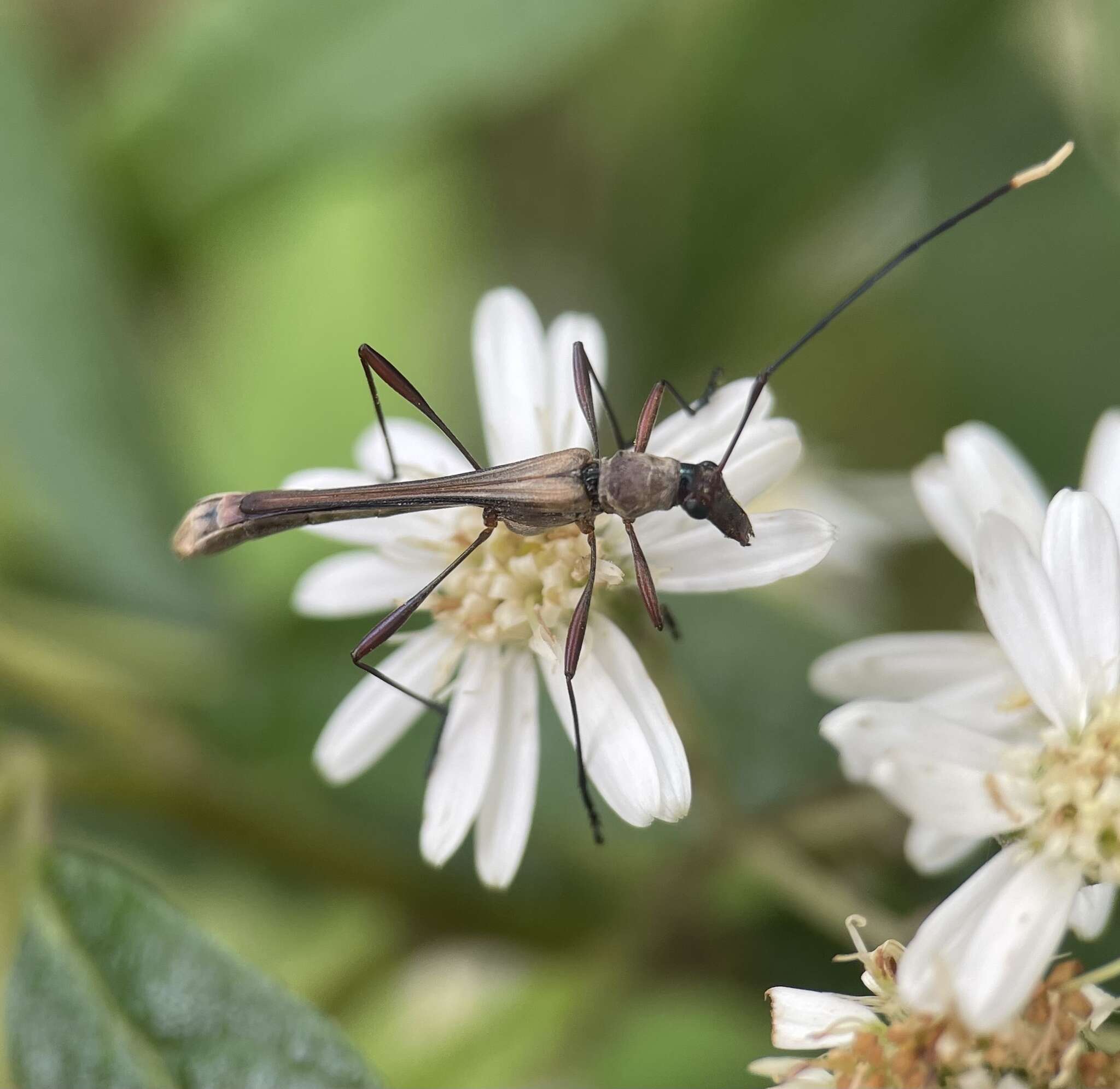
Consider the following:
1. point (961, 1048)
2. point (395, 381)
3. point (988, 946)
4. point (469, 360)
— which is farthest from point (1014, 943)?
point (469, 360)

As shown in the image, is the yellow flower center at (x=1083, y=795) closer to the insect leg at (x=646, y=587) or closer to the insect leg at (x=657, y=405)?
the insect leg at (x=646, y=587)

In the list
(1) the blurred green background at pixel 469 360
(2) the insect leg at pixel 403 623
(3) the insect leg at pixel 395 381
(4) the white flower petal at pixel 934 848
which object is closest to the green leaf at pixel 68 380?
(1) the blurred green background at pixel 469 360

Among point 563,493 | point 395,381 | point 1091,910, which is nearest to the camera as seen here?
point 1091,910

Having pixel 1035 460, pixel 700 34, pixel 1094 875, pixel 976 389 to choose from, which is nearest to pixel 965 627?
pixel 1035 460

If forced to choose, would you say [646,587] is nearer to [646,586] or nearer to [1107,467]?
[646,586]

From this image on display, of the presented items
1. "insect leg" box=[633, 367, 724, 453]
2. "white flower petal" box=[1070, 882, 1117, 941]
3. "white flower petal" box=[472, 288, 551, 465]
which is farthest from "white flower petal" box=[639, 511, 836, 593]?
"white flower petal" box=[1070, 882, 1117, 941]

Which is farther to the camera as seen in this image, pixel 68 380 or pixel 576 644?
pixel 68 380

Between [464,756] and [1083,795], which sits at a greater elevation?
[464,756]
